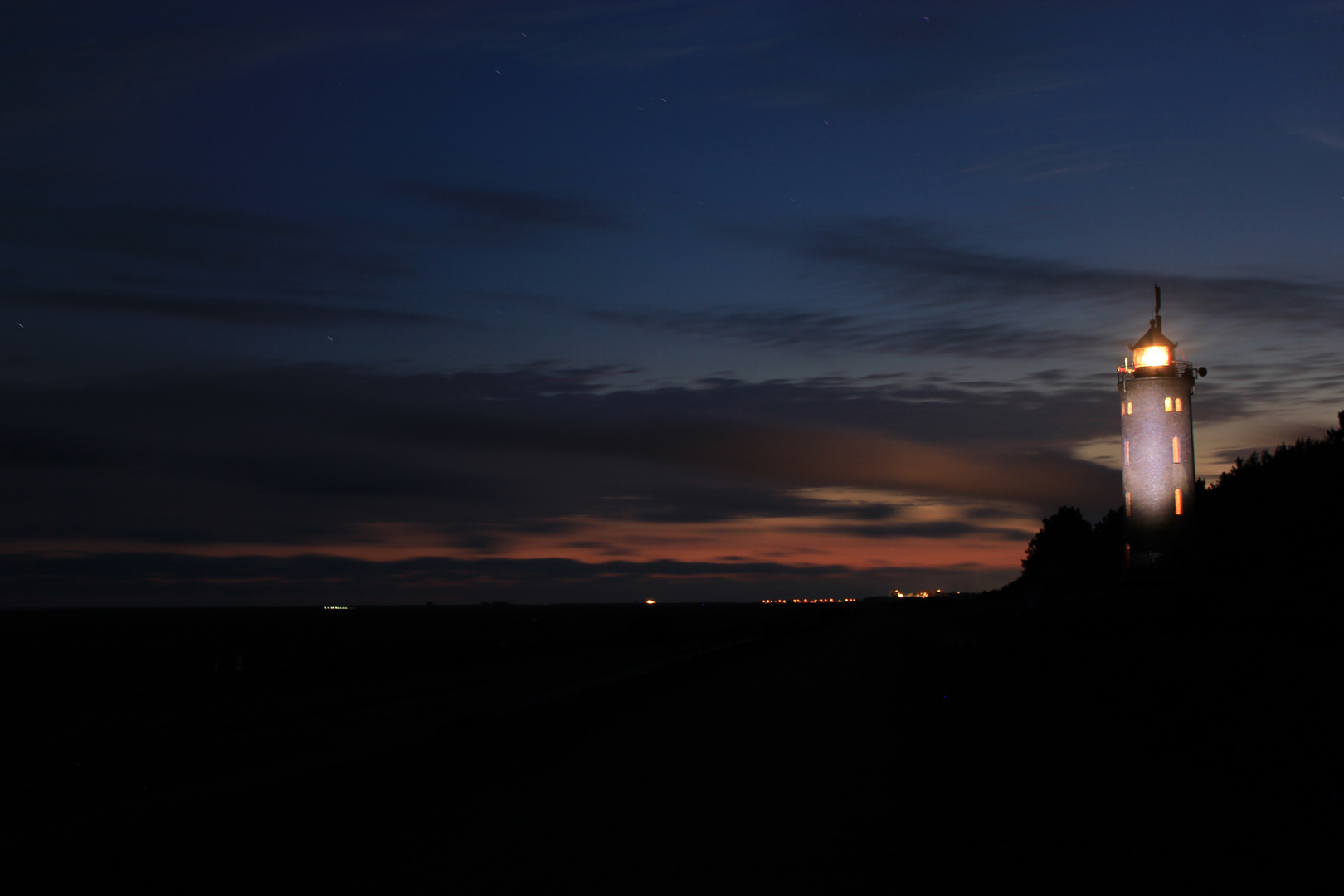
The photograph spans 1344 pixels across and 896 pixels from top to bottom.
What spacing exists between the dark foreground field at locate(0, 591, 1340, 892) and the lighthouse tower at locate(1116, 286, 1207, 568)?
22.6m

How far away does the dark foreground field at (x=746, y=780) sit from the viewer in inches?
350

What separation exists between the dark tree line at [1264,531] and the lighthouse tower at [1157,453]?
1.49 m

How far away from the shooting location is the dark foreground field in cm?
889

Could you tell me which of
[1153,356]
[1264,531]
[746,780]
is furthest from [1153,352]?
[746,780]

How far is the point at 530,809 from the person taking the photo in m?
11.4

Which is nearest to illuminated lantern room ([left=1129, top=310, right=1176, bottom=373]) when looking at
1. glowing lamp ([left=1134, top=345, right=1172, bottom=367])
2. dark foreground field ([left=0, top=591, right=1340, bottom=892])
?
glowing lamp ([left=1134, top=345, right=1172, bottom=367])

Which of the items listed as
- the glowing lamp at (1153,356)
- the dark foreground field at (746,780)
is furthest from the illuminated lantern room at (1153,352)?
the dark foreground field at (746,780)

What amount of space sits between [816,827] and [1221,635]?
2212cm

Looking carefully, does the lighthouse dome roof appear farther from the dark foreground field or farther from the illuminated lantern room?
the dark foreground field

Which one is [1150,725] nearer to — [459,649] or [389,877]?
[389,877]

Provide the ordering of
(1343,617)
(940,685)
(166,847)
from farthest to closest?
(940,685) < (1343,617) < (166,847)

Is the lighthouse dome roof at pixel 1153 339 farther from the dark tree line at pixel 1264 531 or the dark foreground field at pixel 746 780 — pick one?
the dark foreground field at pixel 746 780

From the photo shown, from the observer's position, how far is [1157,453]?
2201 inches

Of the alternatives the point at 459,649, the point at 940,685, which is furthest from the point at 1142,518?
the point at 459,649
